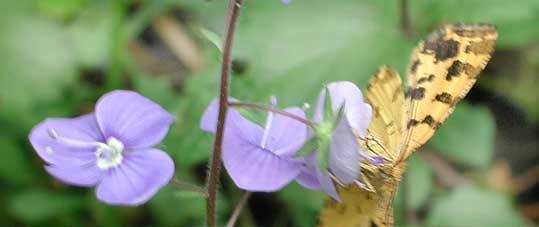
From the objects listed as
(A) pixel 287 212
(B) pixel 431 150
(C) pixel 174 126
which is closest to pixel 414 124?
(C) pixel 174 126

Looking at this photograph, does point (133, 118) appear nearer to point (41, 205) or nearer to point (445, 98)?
point (445, 98)

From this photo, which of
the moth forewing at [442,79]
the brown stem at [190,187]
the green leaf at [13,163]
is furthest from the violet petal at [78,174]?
the green leaf at [13,163]

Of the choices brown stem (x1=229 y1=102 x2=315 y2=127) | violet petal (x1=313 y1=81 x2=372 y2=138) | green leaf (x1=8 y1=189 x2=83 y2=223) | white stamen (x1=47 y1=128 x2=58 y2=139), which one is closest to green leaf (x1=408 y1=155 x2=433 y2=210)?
green leaf (x1=8 y1=189 x2=83 y2=223)

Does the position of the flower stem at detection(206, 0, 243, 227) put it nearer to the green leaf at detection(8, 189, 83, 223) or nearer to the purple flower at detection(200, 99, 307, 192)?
the purple flower at detection(200, 99, 307, 192)

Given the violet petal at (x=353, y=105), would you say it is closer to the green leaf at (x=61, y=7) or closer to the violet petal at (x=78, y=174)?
the violet petal at (x=78, y=174)

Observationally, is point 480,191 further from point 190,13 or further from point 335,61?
point 190,13

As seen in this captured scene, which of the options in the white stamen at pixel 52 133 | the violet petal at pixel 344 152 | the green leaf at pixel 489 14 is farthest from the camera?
the green leaf at pixel 489 14
